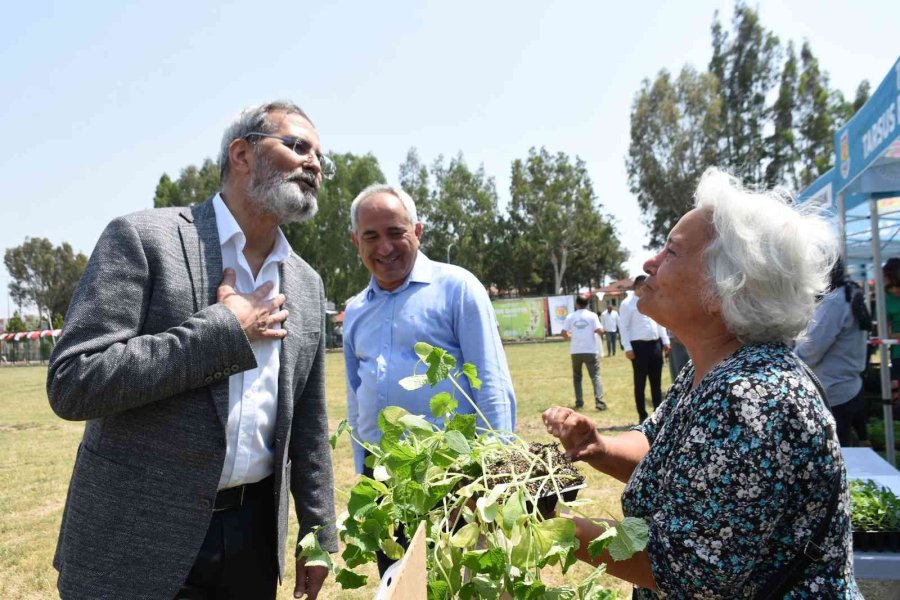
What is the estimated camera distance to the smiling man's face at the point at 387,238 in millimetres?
2822

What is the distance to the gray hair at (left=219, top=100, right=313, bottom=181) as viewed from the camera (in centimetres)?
212

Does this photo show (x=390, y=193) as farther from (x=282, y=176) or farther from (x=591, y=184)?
(x=591, y=184)

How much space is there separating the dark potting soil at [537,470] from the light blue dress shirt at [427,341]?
1.11 meters

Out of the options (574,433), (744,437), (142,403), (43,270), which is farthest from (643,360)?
(43,270)

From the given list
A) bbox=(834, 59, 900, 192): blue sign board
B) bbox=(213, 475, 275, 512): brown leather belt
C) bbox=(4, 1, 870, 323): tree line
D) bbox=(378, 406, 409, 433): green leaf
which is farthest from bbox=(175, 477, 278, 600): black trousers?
bbox=(4, 1, 870, 323): tree line

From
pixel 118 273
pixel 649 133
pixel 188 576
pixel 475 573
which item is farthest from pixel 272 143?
pixel 649 133

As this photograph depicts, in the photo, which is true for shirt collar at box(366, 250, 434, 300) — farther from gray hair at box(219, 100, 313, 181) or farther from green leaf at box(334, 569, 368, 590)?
green leaf at box(334, 569, 368, 590)

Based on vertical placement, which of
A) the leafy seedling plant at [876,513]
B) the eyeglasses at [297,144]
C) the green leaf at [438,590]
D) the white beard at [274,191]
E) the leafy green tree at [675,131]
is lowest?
the leafy seedling plant at [876,513]

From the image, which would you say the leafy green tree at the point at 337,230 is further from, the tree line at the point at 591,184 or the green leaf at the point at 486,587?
the green leaf at the point at 486,587

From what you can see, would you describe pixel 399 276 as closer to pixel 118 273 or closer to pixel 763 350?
pixel 118 273

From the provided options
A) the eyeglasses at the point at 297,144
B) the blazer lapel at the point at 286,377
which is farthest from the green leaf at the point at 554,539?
the eyeglasses at the point at 297,144

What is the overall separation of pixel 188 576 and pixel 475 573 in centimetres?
113

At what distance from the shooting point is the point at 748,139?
37.3 meters

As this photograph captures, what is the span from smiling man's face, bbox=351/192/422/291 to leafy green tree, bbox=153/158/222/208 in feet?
157
